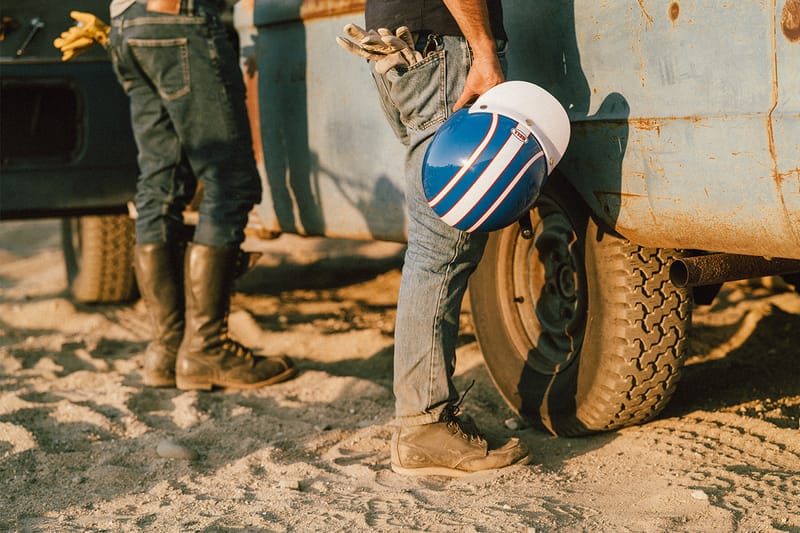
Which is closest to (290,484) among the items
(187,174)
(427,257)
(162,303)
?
(427,257)

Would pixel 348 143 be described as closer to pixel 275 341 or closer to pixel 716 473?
pixel 275 341

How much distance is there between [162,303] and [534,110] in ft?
6.84

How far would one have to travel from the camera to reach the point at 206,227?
4113 millimetres

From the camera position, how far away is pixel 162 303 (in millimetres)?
4273

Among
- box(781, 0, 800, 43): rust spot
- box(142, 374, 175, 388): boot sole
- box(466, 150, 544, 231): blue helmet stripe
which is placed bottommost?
box(142, 374, 175, 388): boot sole

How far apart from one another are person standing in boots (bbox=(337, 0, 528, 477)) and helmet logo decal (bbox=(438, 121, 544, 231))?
0.23m

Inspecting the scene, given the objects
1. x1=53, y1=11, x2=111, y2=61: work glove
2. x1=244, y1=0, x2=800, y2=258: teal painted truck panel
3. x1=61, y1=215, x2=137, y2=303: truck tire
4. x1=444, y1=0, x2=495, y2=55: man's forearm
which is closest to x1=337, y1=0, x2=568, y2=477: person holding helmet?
x1=444, y1=0, x2=495, y2=55: man's forearm

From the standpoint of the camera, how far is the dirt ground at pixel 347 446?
2.74m

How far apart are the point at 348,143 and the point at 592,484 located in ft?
5.29

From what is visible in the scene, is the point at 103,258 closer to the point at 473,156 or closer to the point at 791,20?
the point at 473,156

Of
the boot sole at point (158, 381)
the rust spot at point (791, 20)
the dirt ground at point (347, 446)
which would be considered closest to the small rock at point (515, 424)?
the dirt ground at point (347, 446)

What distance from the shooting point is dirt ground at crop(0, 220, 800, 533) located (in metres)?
2.74

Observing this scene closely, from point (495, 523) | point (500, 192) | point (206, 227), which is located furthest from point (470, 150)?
point (206, 227)

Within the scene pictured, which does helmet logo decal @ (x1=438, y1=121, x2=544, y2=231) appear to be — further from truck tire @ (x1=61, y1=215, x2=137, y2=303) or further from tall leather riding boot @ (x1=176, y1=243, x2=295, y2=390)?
truck tire @ (x1=61, y1=215, x2=137, y2=303)
